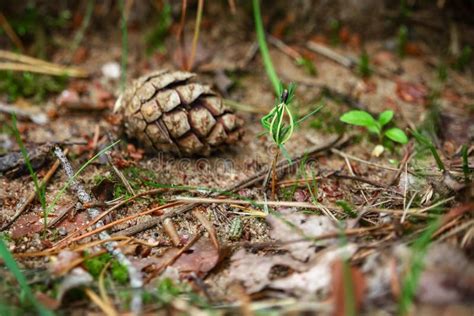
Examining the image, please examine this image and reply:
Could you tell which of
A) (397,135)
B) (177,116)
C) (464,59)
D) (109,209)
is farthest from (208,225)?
(464,59)

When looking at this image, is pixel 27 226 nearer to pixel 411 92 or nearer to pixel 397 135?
pixel 397 135

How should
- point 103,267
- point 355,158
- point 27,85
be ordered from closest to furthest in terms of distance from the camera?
point 103,267 → point 355,158 → point 27,85

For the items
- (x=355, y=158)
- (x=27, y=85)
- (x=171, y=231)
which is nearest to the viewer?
(x=171, y=231)

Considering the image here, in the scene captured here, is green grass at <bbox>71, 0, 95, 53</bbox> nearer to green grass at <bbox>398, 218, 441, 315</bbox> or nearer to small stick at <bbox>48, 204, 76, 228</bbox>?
small stick at <bbox>48, 204, 76, 228</bbox>

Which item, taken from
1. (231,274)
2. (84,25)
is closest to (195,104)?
(231,274)

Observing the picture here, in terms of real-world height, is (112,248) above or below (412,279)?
above
